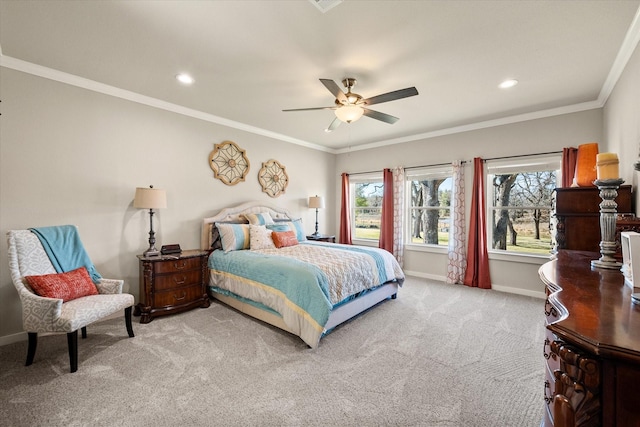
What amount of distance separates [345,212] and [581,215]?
13.9ft

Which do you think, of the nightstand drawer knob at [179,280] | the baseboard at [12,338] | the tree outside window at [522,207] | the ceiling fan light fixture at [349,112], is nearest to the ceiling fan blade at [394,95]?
the ceiling fan light fixture at [349,112]

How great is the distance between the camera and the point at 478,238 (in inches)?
174

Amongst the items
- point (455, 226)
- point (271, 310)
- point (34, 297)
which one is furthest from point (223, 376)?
point (455, 226)

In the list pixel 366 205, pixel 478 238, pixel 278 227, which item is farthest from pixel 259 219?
pixel 478 238

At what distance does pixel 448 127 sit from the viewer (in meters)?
4.71

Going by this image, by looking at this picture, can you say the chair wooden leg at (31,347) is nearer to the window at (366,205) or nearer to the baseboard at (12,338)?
the baseboard at (12,338)

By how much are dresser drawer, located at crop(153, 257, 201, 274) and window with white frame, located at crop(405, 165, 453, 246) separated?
3.99 m

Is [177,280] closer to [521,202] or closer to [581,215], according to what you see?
[581,215]

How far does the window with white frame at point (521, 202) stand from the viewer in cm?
408

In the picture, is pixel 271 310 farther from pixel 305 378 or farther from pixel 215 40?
pixel 215 40

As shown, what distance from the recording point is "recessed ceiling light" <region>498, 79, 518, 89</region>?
9.87ft

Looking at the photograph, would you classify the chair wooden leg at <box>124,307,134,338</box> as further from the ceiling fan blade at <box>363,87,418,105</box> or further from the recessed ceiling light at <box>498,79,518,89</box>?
the recessed ceiling light at <box>498,79,518,89</box>

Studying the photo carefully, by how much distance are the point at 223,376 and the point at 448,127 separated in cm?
491

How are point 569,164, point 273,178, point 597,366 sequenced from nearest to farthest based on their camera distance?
point 597,366, point 569,164, point 273,178
